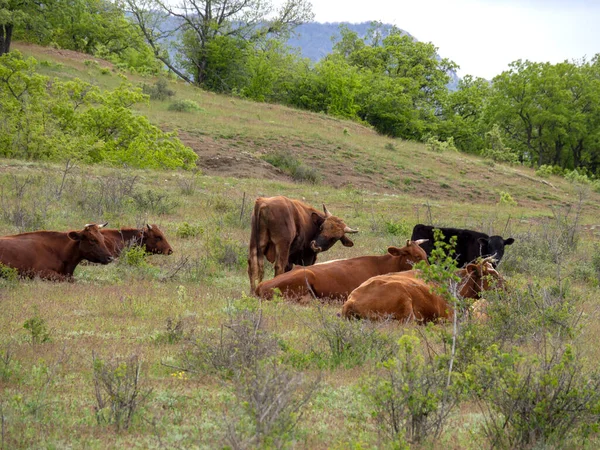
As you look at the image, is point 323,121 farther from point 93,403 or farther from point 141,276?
point 93,403


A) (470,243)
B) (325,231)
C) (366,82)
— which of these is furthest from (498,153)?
(325,231)

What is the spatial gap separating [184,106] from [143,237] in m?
28.8

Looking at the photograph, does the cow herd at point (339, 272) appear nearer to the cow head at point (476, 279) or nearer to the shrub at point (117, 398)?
the cow head at point (476, 279)

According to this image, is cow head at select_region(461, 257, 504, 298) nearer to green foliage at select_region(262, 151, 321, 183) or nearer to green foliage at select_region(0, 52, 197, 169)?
green foliage at select_region(0, 52, 197, 169)

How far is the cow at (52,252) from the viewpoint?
Answer: 11414mm

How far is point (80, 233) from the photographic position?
39.7 ft

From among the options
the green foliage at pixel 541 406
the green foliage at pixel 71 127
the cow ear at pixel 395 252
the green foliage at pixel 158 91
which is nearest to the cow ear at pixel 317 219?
the cow ear at pixel 395 252

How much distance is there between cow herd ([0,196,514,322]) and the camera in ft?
31.6

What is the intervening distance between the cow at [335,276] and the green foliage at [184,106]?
31.5 meters

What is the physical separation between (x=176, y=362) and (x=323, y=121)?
4157 centimetres

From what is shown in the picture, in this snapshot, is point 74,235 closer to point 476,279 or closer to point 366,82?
point 476,279

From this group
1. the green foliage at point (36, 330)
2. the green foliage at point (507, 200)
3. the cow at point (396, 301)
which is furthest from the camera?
the green foliage at point (507, 200)

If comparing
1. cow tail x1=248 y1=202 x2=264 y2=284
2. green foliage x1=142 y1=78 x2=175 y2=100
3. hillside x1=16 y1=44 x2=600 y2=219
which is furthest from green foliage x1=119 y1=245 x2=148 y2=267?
green foliage x1=142 y1=78 x2=175 y2=100

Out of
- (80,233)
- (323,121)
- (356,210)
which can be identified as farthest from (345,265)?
(323,121)
